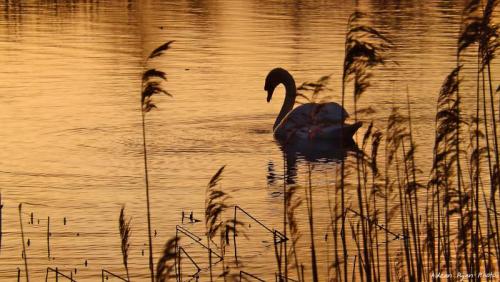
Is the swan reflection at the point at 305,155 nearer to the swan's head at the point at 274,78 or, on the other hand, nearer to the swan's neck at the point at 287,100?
the swan's neck at the point at 287,100

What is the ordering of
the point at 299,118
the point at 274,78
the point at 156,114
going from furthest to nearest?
the point at 274,78 → the point at 156,114 → the point at 299,118

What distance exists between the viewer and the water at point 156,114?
10672 millimetres

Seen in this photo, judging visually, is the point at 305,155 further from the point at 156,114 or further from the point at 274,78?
the point at 274,78

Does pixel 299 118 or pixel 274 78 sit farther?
pixel 274 78

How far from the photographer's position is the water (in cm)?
1067

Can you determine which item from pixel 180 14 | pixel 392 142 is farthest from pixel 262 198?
pixel 180 14

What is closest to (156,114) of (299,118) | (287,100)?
(287,100)

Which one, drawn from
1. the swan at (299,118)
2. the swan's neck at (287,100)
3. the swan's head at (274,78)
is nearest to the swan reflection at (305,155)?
the swan at (299,118)

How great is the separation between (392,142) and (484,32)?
2.56 ft

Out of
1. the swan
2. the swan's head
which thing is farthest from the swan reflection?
the swan's head

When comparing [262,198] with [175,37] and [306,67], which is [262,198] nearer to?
[306,67]

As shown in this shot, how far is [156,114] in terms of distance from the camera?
55.7 ft

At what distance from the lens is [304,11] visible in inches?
1358

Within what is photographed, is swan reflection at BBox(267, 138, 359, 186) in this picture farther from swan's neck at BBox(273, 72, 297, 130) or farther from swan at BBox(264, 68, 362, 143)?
swan's neck at BBox(273, 72, 297, 130)
